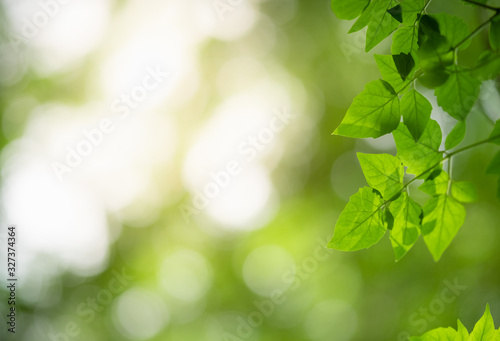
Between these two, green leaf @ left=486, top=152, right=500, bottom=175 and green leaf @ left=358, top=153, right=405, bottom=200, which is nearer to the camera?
green leaf @ left=486, top=152, right=500, bottom=175

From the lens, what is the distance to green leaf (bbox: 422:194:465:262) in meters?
0.53

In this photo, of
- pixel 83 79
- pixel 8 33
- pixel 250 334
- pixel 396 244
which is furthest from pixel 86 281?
pixel 396 244

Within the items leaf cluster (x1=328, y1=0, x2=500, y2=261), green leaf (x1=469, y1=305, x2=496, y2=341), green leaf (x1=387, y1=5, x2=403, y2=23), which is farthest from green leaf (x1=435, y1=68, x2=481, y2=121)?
green leaf (x1=469, y1=305, x2=496, y2=341)

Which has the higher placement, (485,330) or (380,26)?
(380,26)

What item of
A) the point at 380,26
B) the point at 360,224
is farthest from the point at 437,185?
the point at 380,26

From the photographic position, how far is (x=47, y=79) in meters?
5.95

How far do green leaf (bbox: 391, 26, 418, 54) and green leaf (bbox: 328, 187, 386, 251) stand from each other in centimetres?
20

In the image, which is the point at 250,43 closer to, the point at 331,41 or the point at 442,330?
the point at 331,41

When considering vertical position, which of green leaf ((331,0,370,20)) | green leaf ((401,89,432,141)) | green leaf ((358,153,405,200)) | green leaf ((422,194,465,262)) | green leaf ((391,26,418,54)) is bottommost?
green leaf ((422,194,465,262))

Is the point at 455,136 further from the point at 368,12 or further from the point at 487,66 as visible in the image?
the point at 368,12

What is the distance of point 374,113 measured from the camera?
1.66 ft

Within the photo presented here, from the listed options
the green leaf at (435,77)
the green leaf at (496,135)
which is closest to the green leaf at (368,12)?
the green leaf at (435,77)

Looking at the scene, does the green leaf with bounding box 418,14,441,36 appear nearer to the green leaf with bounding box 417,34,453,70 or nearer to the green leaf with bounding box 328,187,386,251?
the green leaf with bounding box 417,34,453,70

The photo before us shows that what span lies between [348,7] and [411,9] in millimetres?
88
